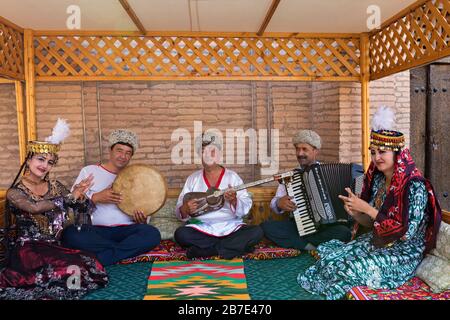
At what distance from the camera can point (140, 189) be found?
4430 millimetres

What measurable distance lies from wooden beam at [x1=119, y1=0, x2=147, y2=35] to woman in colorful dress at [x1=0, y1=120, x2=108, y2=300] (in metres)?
1.23

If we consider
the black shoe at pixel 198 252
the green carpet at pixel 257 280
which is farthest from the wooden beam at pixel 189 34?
the green carpet at pixel 257 280

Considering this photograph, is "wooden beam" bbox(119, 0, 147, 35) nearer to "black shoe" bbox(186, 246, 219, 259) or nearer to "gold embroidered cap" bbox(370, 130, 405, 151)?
"black shoe" bbox(186, 246, 219, 259)

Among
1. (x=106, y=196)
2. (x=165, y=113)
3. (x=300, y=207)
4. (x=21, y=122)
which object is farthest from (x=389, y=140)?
(x=165, y=113)

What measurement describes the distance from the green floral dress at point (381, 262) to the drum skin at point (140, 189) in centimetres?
177

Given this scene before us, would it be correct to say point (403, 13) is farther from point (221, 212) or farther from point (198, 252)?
point (198, 252)

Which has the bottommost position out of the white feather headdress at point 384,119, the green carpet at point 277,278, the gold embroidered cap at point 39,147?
the green carpet at point 277,278

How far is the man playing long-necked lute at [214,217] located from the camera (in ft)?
14.4

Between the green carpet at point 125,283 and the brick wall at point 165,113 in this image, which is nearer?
the green carpet at point 125,283

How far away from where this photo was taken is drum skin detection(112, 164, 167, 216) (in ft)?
14.4

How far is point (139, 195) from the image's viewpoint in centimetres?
441

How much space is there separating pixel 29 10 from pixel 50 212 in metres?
2.05

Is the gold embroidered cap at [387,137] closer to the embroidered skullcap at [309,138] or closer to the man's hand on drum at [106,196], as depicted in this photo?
the embroidered skullcap at [309,138]

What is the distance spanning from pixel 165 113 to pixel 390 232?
4.69 meters
